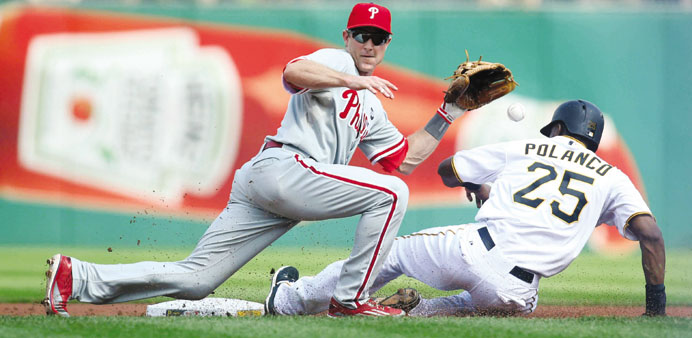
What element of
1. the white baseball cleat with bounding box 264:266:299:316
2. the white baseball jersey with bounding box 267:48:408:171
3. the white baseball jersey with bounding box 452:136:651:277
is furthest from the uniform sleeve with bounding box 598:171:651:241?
the white baseball cleat with bounding box 264:266:299:316

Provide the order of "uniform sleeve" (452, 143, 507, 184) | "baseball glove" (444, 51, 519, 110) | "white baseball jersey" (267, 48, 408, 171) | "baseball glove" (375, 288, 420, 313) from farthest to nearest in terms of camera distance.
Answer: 1. "baseball glove" (444, 51, 519, 110)
2. "uniform sleeve" (452, 143, 507, 184)
3. "baseball glove" (375, 288, 420, 313)
4. "white baseball jersey" (267, 48, 408, 171)

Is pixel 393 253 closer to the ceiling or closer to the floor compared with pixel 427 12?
closer to the floor

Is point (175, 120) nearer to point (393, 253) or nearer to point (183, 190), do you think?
point (183, 190)

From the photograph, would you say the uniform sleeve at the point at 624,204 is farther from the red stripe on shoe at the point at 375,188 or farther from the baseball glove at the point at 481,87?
the red stripe on shoe at the point at 375,188

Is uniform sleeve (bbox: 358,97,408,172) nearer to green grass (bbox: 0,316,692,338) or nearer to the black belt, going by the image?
the black belt

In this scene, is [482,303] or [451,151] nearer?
[482,303]

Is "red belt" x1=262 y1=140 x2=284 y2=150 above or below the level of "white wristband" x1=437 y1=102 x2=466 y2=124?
below

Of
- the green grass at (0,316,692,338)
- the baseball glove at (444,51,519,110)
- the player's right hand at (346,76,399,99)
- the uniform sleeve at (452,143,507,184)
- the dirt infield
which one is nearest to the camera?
the green grass at (0,316,692,338)

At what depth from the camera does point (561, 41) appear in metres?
8.51

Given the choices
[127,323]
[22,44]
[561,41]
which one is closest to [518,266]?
[127,323]

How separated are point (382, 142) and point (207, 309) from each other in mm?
1178

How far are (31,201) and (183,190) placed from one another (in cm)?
148

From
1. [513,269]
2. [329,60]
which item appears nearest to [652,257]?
[513,269]

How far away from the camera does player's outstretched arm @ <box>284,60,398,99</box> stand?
10.2 ft
